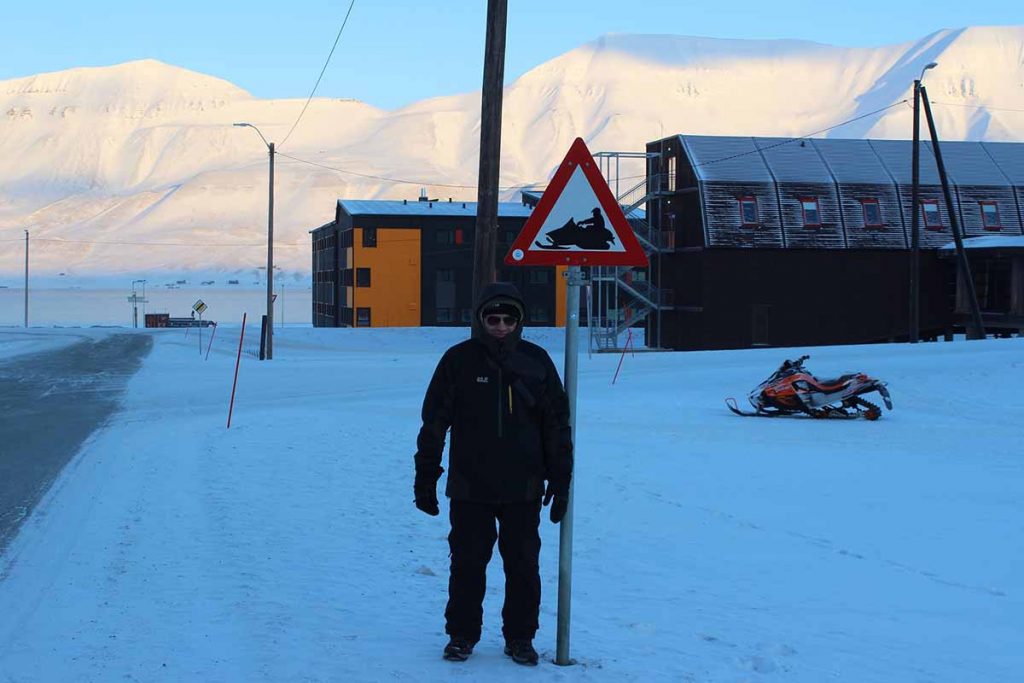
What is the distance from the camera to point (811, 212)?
56.2m

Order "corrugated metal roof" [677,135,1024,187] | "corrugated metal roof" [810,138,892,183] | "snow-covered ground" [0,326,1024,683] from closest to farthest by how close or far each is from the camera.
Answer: "snow-covered ground" [0,326,1024,683] → "corrugated metal roof" [677,135,1024,187] → "corrugated metal roof" [810,138,892,183]

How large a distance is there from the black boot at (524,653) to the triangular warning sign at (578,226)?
1965mm

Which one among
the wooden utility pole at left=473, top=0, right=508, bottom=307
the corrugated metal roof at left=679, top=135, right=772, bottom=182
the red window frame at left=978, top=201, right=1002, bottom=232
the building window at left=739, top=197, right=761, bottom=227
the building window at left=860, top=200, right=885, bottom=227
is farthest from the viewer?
the red window frame at left=978, top=201, right=1002, bottom=232

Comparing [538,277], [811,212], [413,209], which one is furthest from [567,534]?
[413,209]

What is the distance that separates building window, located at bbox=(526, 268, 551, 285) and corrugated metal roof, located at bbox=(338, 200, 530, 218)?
144 inches

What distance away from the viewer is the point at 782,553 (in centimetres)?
971

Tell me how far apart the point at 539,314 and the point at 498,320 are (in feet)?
247

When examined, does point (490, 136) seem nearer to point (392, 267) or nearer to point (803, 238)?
point (803, 238)

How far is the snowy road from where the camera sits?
13336 millimetres

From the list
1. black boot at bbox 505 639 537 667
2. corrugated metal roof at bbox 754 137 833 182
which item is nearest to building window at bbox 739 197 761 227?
corrugated metal roof at bbox 754 137 833 182

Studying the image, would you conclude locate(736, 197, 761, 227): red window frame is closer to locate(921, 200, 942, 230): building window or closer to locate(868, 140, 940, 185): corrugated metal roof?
locate(868, 140, 940, 185): corrugated metal roof

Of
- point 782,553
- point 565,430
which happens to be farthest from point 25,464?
point 565,430

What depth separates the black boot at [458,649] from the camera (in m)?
6.57

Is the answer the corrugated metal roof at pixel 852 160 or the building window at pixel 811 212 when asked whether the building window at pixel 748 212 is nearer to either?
the building window at pixel 811 212
